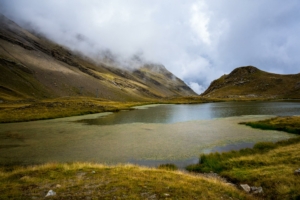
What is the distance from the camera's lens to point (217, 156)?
2552 cm

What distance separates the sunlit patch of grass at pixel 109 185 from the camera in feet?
43.3

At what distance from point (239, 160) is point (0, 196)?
72.0 feet

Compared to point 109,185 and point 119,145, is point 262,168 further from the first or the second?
point 119,145

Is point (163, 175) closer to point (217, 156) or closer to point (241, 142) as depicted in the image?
point (217, 156)

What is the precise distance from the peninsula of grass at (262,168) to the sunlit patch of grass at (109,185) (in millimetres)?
2963

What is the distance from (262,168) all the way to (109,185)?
48.0 feet

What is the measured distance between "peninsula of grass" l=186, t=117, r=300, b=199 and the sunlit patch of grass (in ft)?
9.72

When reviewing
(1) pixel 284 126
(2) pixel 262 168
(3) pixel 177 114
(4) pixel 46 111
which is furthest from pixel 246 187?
(4) pixel 46 111

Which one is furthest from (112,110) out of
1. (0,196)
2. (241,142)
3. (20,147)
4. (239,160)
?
(0,196)

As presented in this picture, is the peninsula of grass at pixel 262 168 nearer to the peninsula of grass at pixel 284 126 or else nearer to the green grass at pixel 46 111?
the peninsula of grass at pixel 284 126

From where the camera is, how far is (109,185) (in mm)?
14672

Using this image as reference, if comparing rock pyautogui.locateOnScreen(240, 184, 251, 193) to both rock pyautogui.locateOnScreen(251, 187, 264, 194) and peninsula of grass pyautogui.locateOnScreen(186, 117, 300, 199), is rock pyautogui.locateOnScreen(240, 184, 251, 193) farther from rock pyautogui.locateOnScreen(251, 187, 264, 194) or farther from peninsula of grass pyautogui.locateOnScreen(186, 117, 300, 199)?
peninsula of grass pyautogui.locateOnScreen(186, 117, 300, 199)

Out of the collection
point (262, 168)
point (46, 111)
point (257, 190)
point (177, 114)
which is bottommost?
point (257, 190)

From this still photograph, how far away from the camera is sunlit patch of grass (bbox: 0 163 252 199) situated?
13191mm
